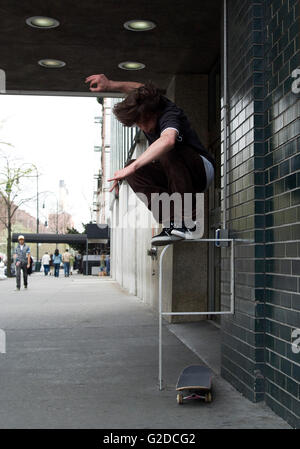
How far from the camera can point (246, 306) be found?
15.7 ft

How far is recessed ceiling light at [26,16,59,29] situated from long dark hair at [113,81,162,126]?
409 centimetres

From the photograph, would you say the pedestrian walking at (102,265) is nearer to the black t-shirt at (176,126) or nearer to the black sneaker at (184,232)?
the black sneaker at (184,232)

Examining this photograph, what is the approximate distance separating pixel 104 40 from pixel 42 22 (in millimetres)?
1030

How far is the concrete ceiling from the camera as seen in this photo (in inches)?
277

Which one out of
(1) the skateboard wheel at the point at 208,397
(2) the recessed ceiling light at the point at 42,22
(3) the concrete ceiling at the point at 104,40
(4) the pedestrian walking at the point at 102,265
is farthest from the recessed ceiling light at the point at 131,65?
(4) the pedestrian walking at the point at 102,265

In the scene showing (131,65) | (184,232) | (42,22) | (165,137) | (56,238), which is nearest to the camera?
(165,137)

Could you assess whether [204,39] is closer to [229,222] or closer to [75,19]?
[75,19]

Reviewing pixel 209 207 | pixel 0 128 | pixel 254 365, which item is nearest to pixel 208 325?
pixel 209 207

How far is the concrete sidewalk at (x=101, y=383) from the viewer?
13.3 feet

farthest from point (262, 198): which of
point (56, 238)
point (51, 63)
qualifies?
point (56, 238)

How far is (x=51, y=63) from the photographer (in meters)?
9.20

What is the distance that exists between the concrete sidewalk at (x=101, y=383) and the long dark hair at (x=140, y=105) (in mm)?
2203

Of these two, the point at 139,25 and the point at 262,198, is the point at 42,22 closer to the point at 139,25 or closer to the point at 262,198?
the point at 139,25

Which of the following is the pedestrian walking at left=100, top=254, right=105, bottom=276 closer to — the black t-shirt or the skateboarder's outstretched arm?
the skateboarder's outstretched arm
